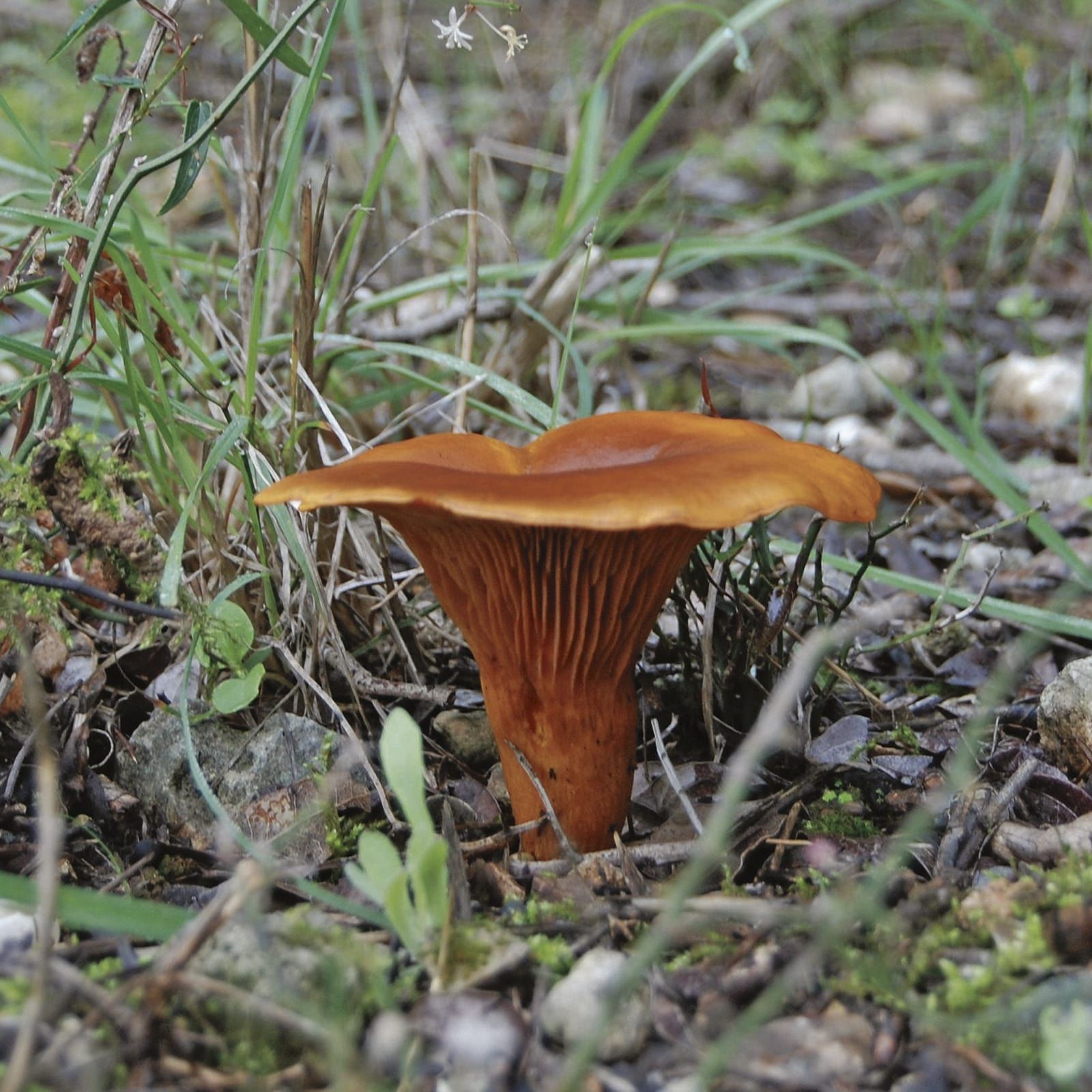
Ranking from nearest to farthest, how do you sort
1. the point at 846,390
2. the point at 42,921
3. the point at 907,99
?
the point at 42,921
the point at 846,390
the point at 907,99

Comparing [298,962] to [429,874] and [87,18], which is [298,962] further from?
[87,18]

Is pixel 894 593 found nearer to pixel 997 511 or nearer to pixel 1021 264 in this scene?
pixel 997 511

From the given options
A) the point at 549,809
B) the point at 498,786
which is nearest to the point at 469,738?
the point at 498,786

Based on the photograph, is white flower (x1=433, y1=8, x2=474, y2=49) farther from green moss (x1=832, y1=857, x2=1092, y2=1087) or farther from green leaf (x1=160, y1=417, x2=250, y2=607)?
green moss (x1=832, y1=857, x2=1092, y2=1087)

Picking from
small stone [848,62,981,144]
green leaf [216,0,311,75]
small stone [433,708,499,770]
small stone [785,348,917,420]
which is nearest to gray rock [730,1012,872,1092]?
small stone [433,708,499,770]

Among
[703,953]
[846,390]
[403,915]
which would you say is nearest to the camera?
[403,915]

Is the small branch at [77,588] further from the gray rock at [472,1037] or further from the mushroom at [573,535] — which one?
the gray rock at [472,1037]
